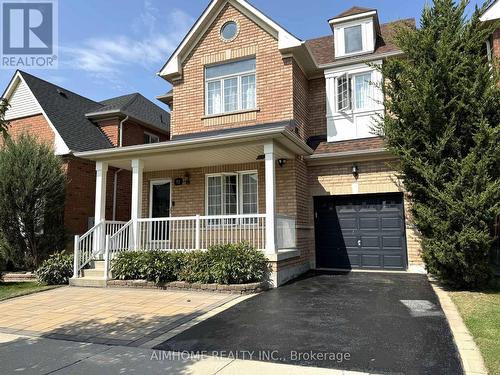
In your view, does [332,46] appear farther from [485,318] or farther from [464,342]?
[464,342]

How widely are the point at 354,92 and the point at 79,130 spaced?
10760 mm

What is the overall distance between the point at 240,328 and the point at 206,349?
37.6 inches

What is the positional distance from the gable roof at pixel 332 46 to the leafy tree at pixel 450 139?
11.6ft

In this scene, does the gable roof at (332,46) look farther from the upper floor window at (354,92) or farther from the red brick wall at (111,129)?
the red brick wall at (111,129)

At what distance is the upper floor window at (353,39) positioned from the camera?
12.6m

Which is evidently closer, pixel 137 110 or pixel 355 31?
pixel 355 31

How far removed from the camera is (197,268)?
29.7ft

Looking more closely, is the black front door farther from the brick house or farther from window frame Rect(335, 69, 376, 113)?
window frame Rect(335, 69, 376, 113)

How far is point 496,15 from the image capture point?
10.6 meters

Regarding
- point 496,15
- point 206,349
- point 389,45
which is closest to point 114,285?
point 206,349

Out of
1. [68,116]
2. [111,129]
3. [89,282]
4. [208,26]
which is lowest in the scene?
[89,282]

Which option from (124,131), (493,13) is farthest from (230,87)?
(493,13)

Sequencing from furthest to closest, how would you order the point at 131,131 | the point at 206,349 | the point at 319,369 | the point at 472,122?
the point at 131,131, the point at 472,122, the point at 206,349, the point at 319,369

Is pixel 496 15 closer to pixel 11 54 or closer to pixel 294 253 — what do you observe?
pixel 294 253
